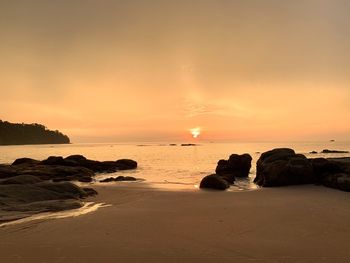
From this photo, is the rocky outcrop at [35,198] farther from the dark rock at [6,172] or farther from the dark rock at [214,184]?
the dark rock at [6,172]

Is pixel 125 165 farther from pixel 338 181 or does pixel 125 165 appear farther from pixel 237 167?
pixel 338 181

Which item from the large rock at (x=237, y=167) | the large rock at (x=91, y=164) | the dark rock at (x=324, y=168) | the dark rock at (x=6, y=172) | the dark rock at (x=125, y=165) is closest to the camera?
the dark rock at (x=324, y=168)

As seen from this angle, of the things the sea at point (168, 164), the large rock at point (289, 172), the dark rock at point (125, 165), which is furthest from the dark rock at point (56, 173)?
the large rock at point (289, 172)

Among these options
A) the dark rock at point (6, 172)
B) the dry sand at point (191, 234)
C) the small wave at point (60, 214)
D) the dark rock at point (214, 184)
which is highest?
the dark rock at point (6, 172)

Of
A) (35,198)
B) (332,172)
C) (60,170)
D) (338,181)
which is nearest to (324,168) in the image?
(332,172)

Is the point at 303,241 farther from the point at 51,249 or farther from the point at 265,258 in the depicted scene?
the point at 51,249

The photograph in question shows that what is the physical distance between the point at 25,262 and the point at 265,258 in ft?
15.8

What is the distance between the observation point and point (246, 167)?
1351 inches

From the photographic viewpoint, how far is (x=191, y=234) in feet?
30.9

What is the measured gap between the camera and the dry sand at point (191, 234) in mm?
7602

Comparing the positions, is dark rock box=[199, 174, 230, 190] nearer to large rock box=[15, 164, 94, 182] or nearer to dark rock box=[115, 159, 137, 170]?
large rock box=[15, 164, 94, 182]

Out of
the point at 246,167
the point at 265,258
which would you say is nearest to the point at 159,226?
the point at 265,258

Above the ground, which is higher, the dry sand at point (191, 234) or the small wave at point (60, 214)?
the small wave at point (60, 214)

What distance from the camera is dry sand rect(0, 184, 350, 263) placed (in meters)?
7.60
